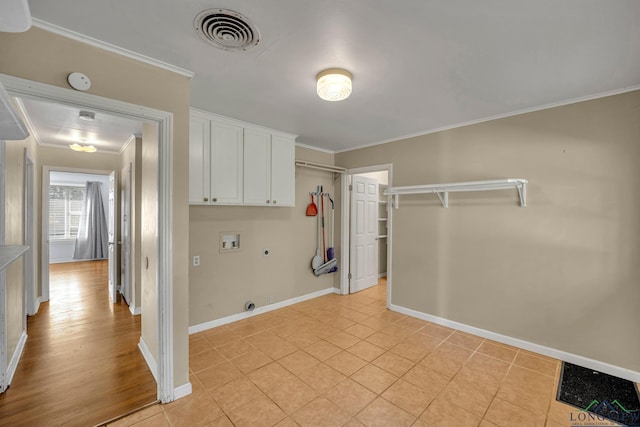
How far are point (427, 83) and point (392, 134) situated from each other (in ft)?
4.97

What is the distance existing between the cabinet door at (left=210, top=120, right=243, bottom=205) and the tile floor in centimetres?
160

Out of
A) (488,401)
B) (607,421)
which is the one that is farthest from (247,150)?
(607,421)

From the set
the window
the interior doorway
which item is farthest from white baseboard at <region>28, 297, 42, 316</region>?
the window

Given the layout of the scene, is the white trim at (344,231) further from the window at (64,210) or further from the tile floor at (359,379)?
the window at (64,210)

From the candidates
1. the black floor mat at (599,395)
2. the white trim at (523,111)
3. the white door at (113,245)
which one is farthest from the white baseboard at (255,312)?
the black floor mat at (599,395)

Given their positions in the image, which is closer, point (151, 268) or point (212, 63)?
point (212, 63)

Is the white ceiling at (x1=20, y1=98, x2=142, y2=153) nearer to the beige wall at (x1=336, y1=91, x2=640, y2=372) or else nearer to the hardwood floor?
the hardwood floor

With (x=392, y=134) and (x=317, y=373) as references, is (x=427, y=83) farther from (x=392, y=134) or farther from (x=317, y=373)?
(x=317, y=373)

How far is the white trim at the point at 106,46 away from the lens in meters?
1.59

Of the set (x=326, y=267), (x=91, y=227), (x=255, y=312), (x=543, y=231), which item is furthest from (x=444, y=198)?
(x=91, y=227)

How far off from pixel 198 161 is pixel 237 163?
1.50 feet

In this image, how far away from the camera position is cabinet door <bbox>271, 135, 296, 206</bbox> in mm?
3660

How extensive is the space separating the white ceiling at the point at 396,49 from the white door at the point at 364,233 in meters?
2.17

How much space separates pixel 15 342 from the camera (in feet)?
8.54
